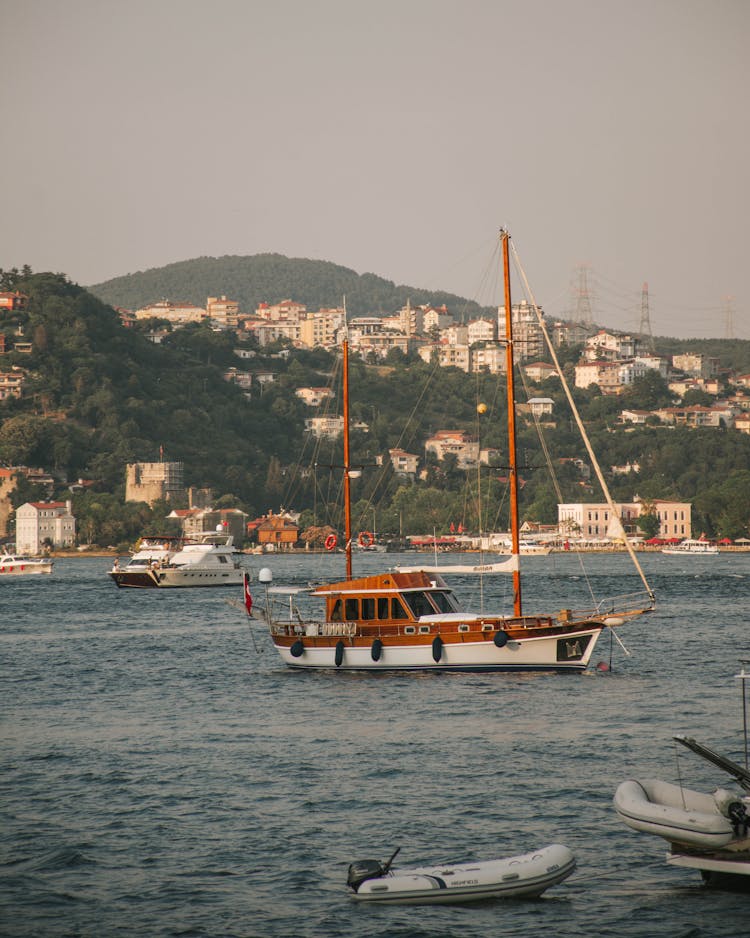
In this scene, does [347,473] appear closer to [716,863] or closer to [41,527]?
[716,863]

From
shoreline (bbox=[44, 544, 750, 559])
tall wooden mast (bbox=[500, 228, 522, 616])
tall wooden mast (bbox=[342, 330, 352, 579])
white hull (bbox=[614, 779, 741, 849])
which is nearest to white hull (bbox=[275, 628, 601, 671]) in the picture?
tall wooden mast (bbox=[500, 228, 522, 616])

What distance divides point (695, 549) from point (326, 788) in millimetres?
158687

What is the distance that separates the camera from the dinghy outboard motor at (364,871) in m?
19.4

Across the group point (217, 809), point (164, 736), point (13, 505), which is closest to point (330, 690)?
point (164, 736)

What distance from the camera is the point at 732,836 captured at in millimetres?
18781

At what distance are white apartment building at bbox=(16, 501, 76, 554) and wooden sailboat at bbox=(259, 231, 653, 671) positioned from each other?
15321 cm

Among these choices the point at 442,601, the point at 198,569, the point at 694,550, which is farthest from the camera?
the point at 694,550

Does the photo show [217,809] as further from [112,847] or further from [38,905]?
[38,905]

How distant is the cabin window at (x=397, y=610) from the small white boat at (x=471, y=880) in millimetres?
19324

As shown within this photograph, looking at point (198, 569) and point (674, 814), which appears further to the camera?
point (198, 569)

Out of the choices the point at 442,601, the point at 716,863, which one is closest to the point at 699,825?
the point at 716,863

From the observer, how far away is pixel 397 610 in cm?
3884

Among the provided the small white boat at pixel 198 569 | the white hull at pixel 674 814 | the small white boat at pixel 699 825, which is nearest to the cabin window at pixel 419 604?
the white hull at pixel 674 814

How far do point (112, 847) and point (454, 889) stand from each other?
6.51 metres
